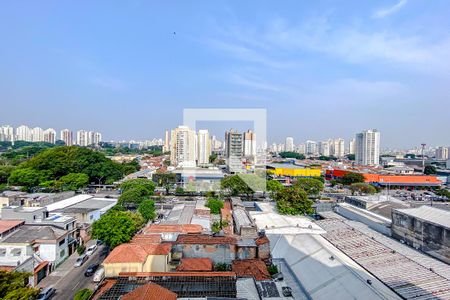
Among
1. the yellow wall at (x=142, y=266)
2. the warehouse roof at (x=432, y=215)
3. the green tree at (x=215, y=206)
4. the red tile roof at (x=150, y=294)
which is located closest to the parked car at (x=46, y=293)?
the yellow wall at (x=142, y=266)

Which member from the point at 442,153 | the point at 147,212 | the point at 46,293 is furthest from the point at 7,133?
the point at 442,153

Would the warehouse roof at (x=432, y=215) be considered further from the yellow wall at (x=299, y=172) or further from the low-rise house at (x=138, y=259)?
the yellow wall at (x=299, y=172)

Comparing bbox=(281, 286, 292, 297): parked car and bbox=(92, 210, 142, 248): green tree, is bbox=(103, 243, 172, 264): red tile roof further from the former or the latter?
bbox=(281, 286, 292, 297): parked car

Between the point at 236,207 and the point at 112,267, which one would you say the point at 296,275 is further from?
the point at 236,207

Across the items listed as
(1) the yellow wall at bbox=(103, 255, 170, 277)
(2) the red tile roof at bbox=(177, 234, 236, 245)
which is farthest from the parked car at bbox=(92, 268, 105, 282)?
(2) the red tile roof at bbox=(177, 234, 236, 245)

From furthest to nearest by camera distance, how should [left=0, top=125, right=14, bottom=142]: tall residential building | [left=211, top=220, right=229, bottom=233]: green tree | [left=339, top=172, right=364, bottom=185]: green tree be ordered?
[left=0, top=125, right=14, bottom=142]: tall residential building → [left=339, top=172, right=364, bottom=185]: green tree → [left=211, top=220, right=229, bottom=233]: green tree

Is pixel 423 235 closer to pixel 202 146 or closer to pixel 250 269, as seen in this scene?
pixel 250 269
